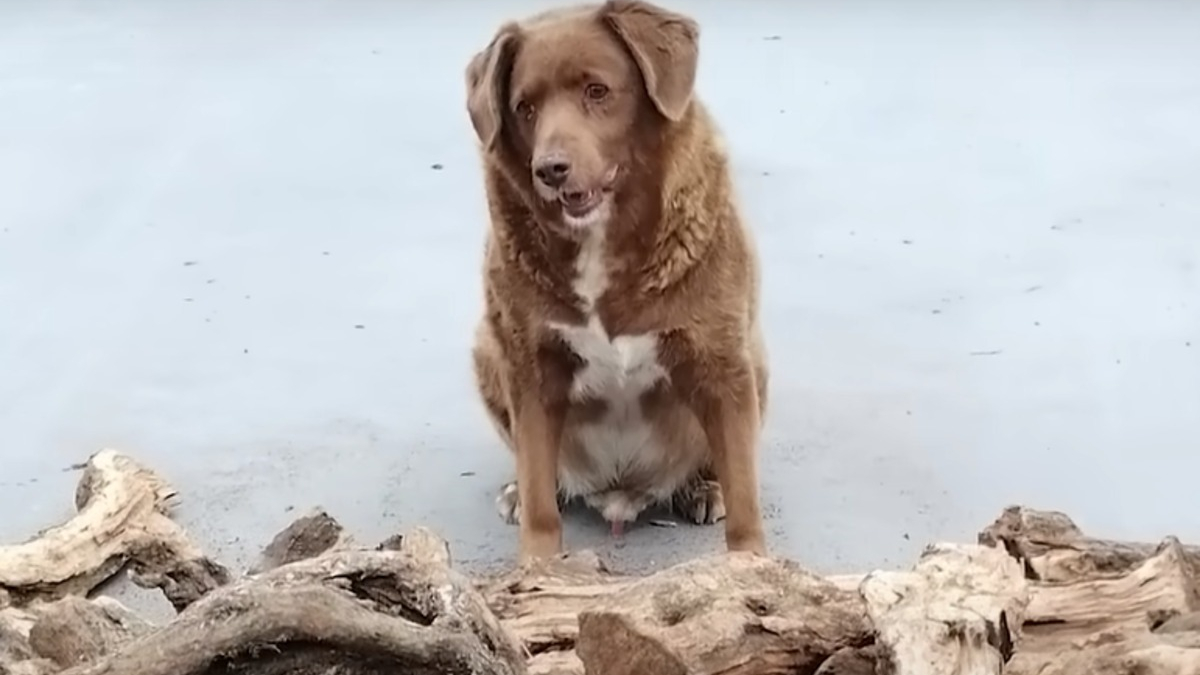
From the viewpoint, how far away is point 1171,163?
361cm

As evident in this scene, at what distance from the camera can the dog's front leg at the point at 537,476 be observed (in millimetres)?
2395

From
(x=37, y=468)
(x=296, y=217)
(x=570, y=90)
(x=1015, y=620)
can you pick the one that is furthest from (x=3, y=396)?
(x=1015, y=620)

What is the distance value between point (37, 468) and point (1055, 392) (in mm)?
1531

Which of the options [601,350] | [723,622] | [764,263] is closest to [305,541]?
[601,350]

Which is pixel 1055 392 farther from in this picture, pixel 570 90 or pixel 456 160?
pixel 456 160

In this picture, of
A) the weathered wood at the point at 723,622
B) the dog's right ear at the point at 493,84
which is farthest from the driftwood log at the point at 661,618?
the dog's right ear at the point at 493,84

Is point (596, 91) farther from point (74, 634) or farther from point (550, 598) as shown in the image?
point (74, 634)

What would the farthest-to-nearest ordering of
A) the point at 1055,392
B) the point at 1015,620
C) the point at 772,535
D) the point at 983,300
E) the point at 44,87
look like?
the point at 44,87
the point at 983,300
the point at 1055,392
the point at 772,535
the point at 1015,620

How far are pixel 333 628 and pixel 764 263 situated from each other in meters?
1.96

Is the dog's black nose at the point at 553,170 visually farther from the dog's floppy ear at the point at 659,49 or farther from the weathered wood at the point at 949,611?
the weathered wood at the point at 949,611

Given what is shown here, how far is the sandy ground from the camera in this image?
102 inches

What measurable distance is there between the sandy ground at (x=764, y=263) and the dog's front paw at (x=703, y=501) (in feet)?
0.13

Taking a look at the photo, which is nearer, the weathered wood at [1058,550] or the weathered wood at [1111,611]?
the weathered wood at [1111,611]

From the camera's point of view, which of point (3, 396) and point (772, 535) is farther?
point (3, 396)
